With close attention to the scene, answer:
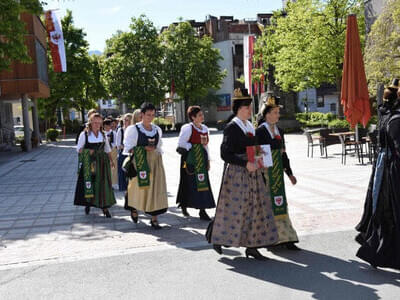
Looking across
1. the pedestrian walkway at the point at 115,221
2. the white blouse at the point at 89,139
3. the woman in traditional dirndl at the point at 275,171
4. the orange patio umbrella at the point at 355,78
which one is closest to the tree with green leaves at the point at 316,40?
the orange patio umbrella at the point at 355,78

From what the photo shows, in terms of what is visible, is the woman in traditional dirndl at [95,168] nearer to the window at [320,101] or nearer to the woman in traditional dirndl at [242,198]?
the woman in traditional dirndl at [242,198]

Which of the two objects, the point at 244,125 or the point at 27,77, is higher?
the point at 27,77

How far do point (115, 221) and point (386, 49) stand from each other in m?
13.9

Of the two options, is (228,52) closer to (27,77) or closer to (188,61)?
(188,61)

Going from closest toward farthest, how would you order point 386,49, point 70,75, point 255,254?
point 255,254 → point 386,49 → point 70,75

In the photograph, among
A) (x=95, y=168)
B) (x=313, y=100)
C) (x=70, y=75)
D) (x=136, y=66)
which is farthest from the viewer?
(x=313, y=100)

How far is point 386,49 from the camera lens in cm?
1823

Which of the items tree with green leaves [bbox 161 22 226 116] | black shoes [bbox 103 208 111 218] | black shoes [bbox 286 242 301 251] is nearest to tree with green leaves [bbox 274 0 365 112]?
tree with green leaves [bbox 161 22 226 116]

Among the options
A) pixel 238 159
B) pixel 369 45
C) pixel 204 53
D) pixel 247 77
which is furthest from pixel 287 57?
pixel 238 159

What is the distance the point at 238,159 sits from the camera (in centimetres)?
545

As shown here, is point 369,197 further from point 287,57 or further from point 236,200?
point 287,57

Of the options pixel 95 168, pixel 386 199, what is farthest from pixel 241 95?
pixel 95 168

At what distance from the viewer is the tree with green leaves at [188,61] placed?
174 ft

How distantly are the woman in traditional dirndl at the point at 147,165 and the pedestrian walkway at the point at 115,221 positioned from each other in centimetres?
39
